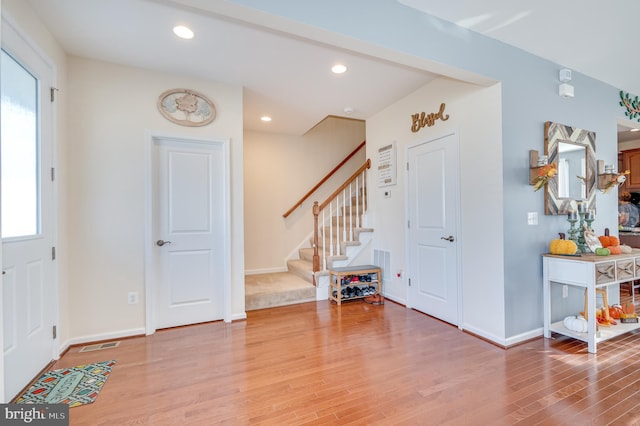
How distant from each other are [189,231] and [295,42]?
2.22 meters

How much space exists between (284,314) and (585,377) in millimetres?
2816

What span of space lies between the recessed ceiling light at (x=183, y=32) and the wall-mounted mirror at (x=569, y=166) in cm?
344

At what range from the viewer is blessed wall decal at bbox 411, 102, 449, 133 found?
3293 millimetres

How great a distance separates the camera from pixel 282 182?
5.55 meters

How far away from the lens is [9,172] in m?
2.01

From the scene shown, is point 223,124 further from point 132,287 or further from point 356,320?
point 356,320

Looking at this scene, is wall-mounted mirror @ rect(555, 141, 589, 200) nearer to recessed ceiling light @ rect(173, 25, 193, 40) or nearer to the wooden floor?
the wooden floor

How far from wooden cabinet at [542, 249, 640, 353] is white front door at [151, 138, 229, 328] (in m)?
3.36

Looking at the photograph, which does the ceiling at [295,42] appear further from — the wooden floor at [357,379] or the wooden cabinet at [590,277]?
the wooden floor at [357,379]

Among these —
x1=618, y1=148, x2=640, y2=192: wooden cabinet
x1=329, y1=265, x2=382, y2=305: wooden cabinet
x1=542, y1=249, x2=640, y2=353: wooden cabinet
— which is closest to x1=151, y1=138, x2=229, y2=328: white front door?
x1=329, y1=265, x2=382, y2=305: wooden cabinet

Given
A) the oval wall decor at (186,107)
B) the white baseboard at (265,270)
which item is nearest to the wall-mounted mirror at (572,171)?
the oval wall decor at (186,107)

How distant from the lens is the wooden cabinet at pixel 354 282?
409cm

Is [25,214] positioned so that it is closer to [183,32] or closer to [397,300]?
[183,32]

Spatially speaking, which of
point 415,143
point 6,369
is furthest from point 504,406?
point 6,369
